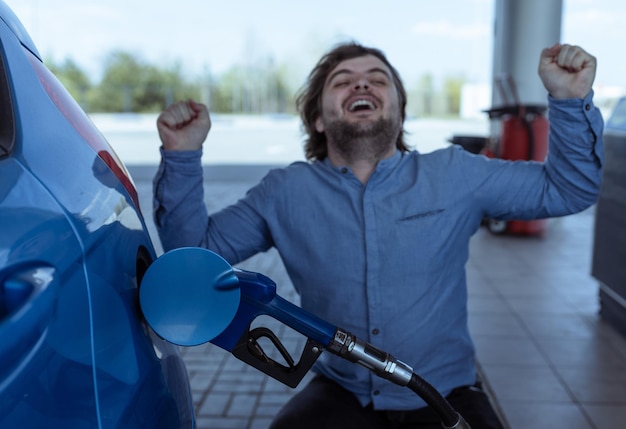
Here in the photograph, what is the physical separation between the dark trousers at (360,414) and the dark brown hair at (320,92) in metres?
0.77

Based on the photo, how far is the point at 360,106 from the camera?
186 centimetres

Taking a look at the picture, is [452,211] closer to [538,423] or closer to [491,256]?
[538,423]

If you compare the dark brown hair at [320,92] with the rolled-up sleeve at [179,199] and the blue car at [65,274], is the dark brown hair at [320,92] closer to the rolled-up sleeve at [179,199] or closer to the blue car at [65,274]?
the rolled-up sleeve at [179,199]

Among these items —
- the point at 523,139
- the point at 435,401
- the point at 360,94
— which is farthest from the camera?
the point at 523,139

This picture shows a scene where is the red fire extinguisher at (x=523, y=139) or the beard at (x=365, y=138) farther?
the red fire extinguisher at (x=523, y=139)

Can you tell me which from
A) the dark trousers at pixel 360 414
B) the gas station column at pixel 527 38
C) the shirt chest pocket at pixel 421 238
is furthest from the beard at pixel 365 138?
the gas station column at pixel 527 38

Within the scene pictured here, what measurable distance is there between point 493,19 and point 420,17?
5.59 meters

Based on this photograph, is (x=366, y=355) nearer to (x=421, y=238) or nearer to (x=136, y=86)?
(x=421, y=238)

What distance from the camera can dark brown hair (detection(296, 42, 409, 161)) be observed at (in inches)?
80.7

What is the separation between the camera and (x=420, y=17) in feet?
46.6

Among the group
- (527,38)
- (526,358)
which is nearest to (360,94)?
(526,358)

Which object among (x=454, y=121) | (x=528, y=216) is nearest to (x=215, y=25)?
(x=454, y=121)

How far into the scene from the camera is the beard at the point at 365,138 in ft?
5.94

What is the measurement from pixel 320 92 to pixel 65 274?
146 centimetres
